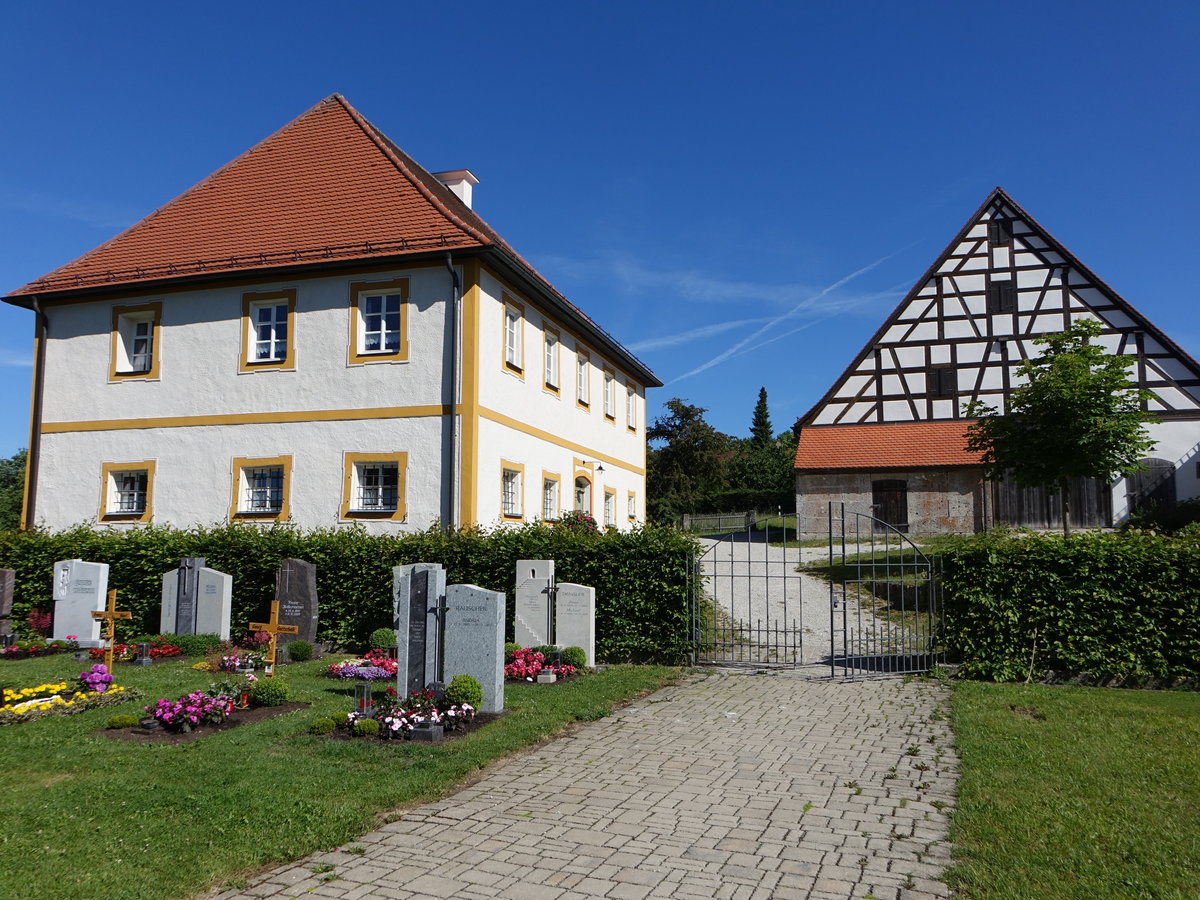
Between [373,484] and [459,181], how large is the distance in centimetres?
1113

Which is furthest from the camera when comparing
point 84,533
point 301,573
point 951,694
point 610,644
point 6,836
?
point 84,533

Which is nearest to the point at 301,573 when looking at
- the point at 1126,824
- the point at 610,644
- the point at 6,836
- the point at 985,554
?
the point at 610,644

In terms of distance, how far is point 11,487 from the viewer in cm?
5656

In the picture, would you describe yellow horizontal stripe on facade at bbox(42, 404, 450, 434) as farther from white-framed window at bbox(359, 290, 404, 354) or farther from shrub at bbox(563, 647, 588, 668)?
shrub at bbox(563, 647, 588, 668)

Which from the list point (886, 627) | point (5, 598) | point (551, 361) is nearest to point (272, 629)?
point (5, 598)

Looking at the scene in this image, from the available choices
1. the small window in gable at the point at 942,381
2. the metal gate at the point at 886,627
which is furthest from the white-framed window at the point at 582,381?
the small window in gable at the point at 942,381

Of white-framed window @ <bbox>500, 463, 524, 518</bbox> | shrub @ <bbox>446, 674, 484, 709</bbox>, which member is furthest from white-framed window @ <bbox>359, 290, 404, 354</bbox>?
shrub @ <bbox>446, 674, 484, 709</bbox>

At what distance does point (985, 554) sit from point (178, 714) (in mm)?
9971

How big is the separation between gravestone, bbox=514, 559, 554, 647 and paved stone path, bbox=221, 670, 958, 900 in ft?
12.1

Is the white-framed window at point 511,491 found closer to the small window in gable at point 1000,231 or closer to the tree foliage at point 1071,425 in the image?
the tree foliage at point 1071,425

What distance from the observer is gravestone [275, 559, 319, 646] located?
1451 centimetres

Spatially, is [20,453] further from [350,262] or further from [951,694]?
[951,694]

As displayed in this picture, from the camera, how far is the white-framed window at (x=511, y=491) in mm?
18266

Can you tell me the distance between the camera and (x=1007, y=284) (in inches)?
1255
